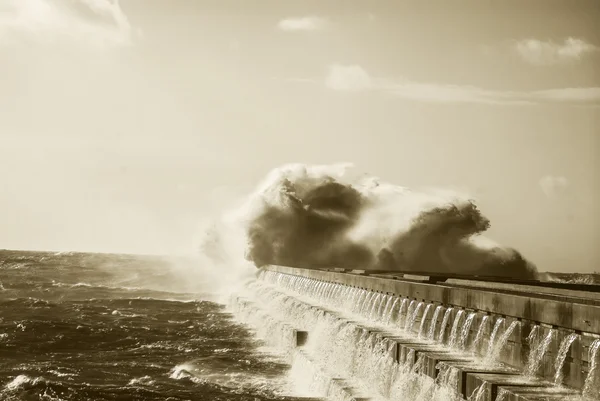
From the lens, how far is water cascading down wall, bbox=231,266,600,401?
38.3 feet

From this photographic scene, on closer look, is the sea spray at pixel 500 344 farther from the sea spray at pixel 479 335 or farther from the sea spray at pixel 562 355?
the sea spray at pixel 562 355

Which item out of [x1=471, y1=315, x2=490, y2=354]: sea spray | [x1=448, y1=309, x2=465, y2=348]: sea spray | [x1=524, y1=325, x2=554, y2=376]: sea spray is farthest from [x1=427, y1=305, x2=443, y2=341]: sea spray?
[x1=524, y1=325, x2=554, y2=376]: sea spray

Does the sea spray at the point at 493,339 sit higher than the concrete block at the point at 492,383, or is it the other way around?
the sea spray at the point at 493,339

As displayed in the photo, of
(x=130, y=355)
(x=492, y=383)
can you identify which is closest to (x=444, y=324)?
(x=492, y=383)

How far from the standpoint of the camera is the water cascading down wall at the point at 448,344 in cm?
1167

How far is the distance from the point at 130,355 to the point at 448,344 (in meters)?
15.7

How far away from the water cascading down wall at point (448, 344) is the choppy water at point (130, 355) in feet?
6.23

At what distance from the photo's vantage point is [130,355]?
28922 millimetres

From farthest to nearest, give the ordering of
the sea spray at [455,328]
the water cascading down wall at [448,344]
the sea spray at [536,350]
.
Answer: the sea spray at [455,328], the sea spray at [536,350], the water cascading down wall at [448,344]

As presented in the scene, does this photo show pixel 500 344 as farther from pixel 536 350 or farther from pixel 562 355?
pixel 562 355

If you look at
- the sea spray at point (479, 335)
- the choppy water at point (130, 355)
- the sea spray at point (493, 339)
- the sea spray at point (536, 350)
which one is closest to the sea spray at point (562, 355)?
the sea spray at point (536, 350)

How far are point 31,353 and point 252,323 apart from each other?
11.3 metres

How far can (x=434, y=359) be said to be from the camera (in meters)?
14.0

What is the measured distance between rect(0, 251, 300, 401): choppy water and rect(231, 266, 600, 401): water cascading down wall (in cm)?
190
